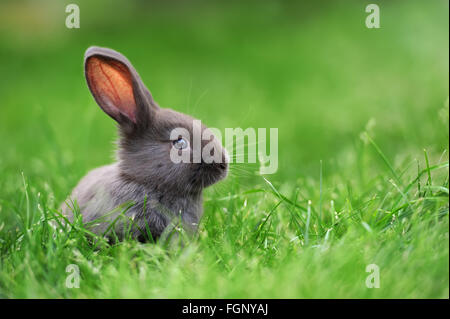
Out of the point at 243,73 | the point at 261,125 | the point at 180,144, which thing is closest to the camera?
the point at 180,144

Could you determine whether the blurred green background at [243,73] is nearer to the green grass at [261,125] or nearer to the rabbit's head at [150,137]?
the green grass at [261,125]

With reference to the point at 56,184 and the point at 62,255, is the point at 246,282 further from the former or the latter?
the point at 56,184

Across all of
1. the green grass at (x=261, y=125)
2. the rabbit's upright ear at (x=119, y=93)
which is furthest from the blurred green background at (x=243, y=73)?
the rabbit's upright ear at (x=119, y=93)

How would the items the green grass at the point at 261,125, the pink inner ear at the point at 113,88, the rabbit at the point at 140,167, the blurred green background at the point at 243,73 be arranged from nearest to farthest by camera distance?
1. the green grass at the point at 261,125
2. the rabbit at the point at 140,167
3. the pink inner ear at the point at 113,88
4. the blurred green background at the point at 243,73

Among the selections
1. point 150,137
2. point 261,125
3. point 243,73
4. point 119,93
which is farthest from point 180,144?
point 243,73

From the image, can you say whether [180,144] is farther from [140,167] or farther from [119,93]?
[119,93]

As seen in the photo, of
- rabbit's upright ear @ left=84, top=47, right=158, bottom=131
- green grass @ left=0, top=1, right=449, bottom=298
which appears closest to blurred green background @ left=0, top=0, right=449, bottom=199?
green grass @ left=0, top=1, right=449, bottom=298
